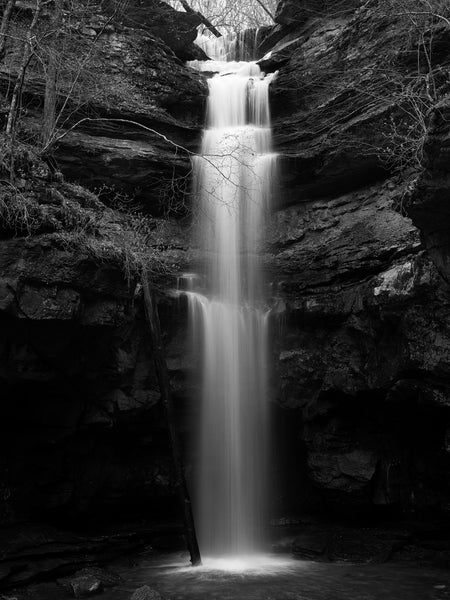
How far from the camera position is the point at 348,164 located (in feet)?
40.1

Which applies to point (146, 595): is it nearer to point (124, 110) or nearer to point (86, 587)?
point (86, 587)

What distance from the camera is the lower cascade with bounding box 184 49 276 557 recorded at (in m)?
10.4

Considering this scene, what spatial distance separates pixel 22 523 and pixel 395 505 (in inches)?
266

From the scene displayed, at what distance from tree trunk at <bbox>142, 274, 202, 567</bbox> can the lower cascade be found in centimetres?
104

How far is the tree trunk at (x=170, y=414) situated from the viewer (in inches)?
357

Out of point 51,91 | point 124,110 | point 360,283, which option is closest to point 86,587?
point 360,283

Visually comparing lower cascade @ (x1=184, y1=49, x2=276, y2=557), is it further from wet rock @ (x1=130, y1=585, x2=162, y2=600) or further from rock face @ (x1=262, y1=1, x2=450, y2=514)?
wet rock @ (x1=130, y1=585, x2=162, y2=600)

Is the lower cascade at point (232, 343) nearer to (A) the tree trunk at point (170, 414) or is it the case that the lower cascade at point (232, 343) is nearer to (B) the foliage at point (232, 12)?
(A) the tree trunk at point (170, 414)

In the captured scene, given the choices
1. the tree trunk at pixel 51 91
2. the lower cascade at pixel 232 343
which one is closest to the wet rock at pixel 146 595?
the lower cascade at pixel 232 343

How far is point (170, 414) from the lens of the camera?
9.49 m

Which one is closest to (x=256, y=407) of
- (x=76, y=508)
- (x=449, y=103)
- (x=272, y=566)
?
(x=272, y=566)

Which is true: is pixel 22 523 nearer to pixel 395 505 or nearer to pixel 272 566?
pixel 272 566

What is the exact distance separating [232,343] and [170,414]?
2.35 m

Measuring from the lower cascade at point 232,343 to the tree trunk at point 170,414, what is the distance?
104 centimetres
